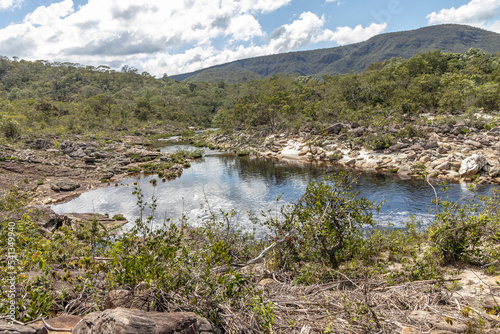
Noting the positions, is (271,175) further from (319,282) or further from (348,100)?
(348,100)

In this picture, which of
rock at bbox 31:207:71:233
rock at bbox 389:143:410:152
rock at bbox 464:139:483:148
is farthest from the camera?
rock at bbox 389:143:410:152

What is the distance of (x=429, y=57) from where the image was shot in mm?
44281

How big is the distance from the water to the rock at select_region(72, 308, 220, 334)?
29.2 feet

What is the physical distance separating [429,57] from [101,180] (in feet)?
171

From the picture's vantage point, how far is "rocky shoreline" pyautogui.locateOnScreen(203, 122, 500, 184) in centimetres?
1742

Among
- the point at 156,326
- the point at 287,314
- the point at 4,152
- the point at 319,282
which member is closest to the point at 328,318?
the point at 287,314

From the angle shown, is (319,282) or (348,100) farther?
(348,100)

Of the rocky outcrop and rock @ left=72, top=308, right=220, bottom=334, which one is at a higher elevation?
rock @ left=72, top=308, right=220, bottom=334

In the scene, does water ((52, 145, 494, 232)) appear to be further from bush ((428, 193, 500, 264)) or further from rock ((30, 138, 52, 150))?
rock ((30, 138, 52, 150))

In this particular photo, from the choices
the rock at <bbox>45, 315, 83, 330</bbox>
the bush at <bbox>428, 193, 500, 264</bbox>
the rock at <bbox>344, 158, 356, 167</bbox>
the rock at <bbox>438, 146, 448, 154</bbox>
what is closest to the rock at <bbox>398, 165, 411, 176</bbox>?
the rock at <bbox>438, 146, 448, 154</bbox>

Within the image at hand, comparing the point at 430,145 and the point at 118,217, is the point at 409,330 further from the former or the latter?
the point at 430,145

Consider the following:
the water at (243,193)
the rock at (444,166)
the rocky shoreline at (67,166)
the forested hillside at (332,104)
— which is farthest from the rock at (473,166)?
the rocky shoreline at (67,166)

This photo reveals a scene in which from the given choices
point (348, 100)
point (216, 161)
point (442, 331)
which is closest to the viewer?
point (442, 331)

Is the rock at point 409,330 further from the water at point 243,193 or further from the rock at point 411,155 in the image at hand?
the rock at point 411,155
